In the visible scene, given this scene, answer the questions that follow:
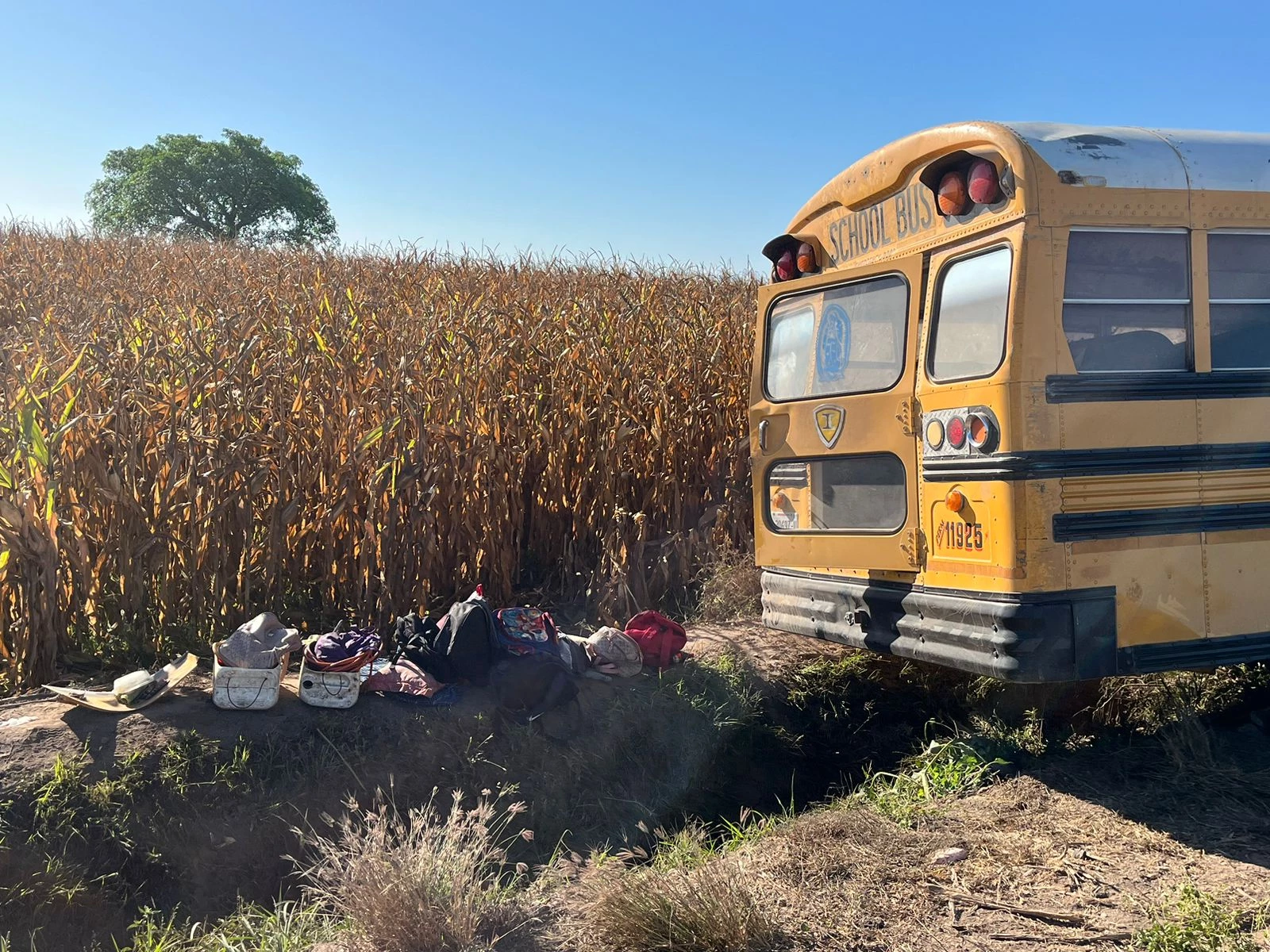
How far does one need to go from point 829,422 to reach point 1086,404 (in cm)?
134

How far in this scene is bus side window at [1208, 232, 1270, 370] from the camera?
12.9 feet

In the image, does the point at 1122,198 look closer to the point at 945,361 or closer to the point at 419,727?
the point at 945,361

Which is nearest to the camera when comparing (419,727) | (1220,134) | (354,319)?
(1220,134)

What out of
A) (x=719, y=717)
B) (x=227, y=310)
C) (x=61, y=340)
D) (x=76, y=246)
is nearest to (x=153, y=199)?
(x=76, y=246)

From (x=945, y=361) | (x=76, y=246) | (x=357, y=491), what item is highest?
(x=76, y=246)

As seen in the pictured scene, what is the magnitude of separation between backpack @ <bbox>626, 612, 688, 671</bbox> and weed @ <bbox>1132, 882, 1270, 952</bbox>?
9.03 ft

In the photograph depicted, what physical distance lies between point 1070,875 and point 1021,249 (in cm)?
224

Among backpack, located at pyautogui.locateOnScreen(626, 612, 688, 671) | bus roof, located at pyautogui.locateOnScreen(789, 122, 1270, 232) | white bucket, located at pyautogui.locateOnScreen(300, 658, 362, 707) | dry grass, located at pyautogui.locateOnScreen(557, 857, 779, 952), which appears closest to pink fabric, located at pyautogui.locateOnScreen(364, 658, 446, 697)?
white bucket, located at pyautogui.locateOnScreen(300, 658, 362, 707)

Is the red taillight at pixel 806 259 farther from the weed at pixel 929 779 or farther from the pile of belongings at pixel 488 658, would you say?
the weed at pixel 929 779

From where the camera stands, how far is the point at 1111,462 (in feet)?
12.5

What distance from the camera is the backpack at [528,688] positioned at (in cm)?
473

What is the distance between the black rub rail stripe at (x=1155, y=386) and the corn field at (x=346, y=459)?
321 centimetres

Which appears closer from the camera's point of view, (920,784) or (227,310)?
(920,784)

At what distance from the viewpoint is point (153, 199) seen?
128 ft
